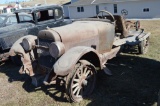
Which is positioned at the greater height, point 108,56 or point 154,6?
point 154,6

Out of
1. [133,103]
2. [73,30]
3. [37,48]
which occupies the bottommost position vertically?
[133,103]

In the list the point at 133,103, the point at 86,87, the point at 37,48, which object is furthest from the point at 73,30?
the point at 133,103

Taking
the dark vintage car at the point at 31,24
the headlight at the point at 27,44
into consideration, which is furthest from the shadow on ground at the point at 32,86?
the headlight at the point at 27,44

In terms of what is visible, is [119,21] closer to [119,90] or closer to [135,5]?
[119,90]

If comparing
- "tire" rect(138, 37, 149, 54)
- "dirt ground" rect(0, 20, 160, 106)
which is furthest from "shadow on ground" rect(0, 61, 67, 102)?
"tire" rect(138, 37, 149, 54)

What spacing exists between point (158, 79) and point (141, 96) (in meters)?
1.14

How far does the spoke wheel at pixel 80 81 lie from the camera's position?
4.84m

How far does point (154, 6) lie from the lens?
973 inches

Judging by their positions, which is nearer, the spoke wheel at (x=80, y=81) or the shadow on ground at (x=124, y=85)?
the spoke wheel at (x=80, y=81)

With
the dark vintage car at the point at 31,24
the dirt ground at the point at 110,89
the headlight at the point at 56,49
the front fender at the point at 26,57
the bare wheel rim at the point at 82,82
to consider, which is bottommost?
the dirt ground at the point at 110,89

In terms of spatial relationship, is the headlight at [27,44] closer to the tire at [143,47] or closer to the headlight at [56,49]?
the headlight at [56,49]

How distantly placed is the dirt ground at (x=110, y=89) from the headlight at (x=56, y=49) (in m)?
1.10

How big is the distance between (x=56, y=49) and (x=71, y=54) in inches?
13.9

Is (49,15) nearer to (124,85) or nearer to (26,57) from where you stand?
(26,57)
